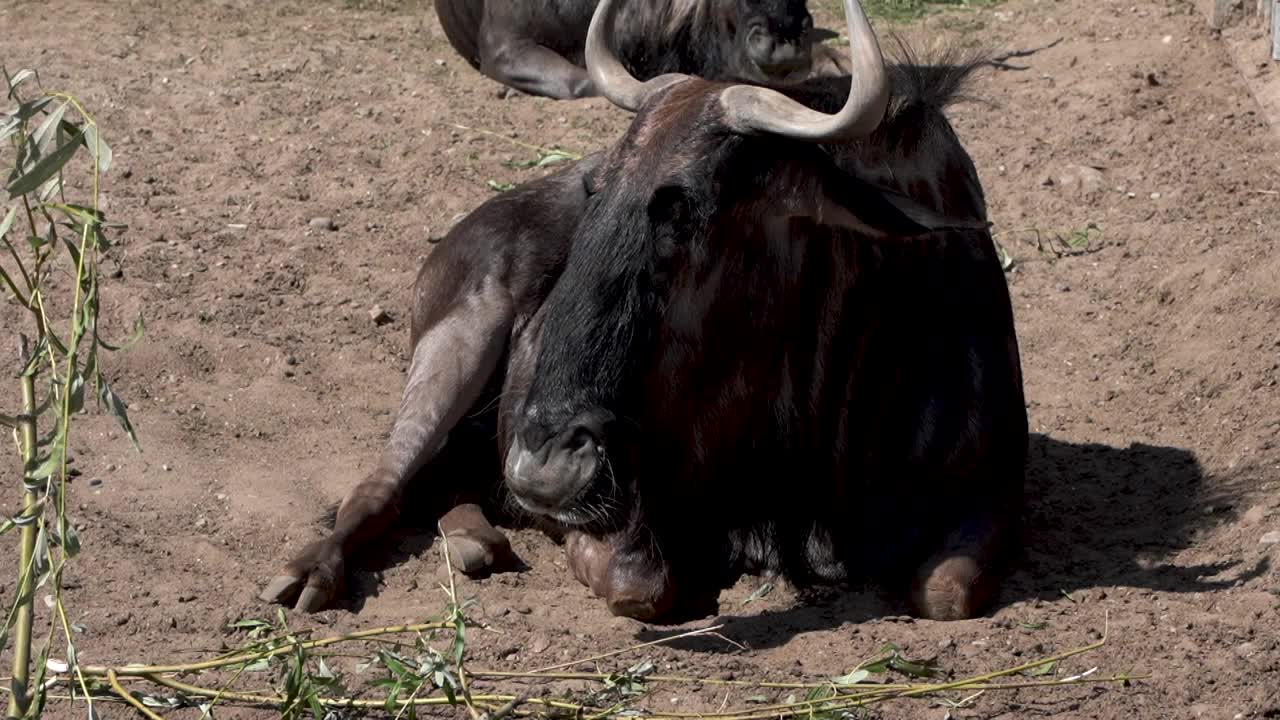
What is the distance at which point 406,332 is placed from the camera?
7.64 meters

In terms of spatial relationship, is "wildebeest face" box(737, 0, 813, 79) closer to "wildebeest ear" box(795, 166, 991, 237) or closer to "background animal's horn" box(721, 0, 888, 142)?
"wildebeest ear" box(795, 166, 991, 237)

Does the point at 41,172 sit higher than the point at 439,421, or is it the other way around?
the point at 41,172

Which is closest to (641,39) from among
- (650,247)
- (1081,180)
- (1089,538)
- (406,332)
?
(1081,180)

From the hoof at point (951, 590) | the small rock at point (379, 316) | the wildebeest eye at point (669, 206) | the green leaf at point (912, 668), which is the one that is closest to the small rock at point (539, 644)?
the green leaf at point (912, 668)

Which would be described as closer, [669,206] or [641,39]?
[669,206]

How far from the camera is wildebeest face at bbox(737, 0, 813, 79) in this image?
9828 millimetres

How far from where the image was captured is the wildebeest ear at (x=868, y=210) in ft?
17.0

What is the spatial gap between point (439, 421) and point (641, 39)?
15.1ft

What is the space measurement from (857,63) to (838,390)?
1.26m

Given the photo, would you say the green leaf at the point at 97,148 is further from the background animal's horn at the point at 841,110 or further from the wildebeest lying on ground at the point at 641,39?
the wildebeest lying on ground at the point at 641,39

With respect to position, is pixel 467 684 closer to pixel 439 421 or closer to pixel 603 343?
pixel 603 343

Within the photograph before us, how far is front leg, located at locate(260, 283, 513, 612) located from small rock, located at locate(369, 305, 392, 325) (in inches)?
41.3

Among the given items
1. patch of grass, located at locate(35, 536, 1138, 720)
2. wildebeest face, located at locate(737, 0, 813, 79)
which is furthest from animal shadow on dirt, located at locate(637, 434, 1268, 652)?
wildebeest face, located at locate(737, 0, 813, 79)

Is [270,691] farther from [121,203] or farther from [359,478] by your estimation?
[121,203]
